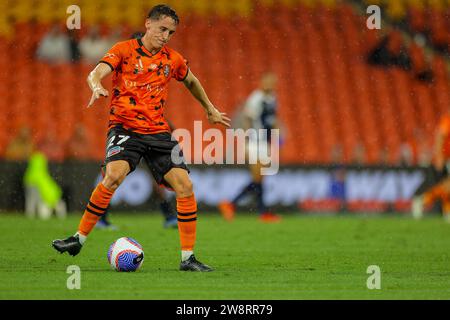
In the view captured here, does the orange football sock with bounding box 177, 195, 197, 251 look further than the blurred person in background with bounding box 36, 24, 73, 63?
No

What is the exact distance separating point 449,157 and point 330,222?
2707mm

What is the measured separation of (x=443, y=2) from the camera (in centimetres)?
2339

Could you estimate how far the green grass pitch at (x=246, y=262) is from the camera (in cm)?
650

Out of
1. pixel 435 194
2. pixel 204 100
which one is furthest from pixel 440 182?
pixel 204 100

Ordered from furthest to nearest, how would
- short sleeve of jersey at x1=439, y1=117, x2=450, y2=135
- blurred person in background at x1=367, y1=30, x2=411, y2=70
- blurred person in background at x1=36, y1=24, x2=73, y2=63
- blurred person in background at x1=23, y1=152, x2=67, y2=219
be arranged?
1. blurred person in background at x1=367, y1=30, x2=411, y2=70
2. blurred person in background at x1=36, y1=24, x2=73, y2=63
3. blurred person in background at x1=23, y1=152, x2=67, y2=219
4. short sleeve of jersey at x1=439, y1=117, x2=450, y2=135

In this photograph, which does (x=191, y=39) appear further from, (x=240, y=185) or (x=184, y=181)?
(x=184, y=181)

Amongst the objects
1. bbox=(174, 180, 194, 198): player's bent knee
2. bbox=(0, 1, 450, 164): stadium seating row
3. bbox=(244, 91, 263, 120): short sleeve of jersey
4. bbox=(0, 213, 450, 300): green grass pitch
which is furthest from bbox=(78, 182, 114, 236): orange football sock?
bbox=(0, 1, 450, 164): stadium seating row

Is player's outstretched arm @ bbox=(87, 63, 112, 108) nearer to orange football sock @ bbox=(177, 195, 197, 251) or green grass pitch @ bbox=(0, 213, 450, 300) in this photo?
orange football sock @ bbox=(177, 195, 197, 251)

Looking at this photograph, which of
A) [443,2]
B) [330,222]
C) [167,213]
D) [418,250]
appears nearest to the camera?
[418,250]

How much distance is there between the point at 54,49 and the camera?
815 inches

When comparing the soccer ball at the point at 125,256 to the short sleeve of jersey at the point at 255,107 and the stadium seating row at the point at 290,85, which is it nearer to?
the short sleeve of jersey at the point at 255,107

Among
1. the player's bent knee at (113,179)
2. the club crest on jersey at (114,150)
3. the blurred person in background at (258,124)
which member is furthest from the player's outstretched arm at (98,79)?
the blurred person in background at (258,124)

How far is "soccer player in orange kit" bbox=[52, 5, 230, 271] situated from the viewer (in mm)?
7730
